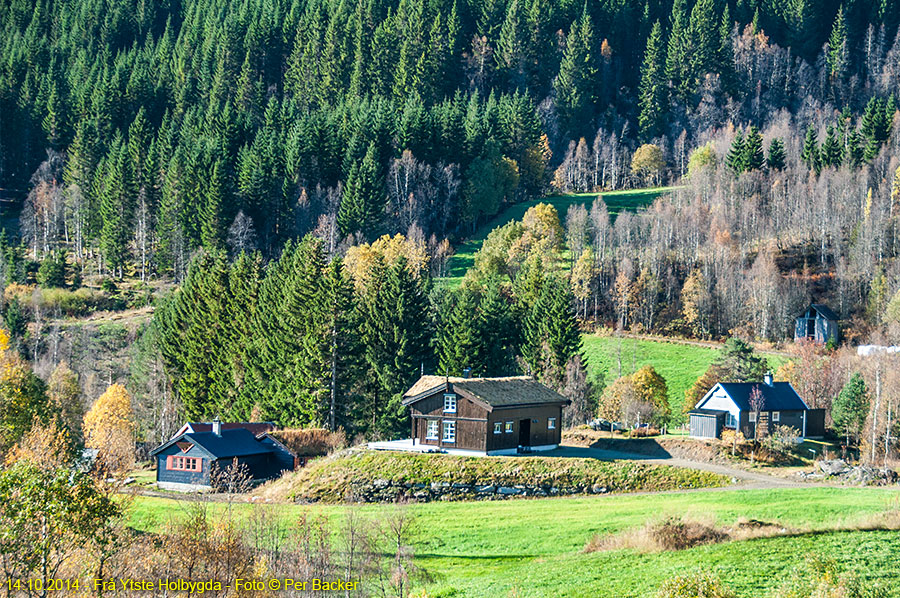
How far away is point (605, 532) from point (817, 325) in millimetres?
58616

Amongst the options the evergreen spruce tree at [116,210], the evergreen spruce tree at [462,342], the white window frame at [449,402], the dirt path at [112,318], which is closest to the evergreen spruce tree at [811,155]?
the evergreen spruce tree at [462,342]

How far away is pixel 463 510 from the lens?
4581 cm

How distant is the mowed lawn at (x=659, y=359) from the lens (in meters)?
81.6

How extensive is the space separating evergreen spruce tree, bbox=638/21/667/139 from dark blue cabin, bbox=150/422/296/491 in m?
129

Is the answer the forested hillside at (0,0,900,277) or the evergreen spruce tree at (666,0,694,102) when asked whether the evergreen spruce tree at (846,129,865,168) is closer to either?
the forested hillside at (0,0,900,277)

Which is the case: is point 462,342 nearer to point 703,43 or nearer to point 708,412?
point 708,412

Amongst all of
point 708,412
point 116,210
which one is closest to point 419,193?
point 116,210

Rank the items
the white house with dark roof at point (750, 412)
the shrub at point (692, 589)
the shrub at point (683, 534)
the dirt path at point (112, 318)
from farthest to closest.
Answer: the dirt path at point (112, 318) → the white house with dark roof at point (750, 412) → the shrub at point (683, 534) → the shrub at point (692, 589)

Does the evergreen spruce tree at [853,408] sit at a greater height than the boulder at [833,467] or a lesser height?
greater

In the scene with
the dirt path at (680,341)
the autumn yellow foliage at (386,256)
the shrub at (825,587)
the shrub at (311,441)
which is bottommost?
the shrub at (311,441)

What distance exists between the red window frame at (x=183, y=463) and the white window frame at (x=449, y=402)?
50.3 ft

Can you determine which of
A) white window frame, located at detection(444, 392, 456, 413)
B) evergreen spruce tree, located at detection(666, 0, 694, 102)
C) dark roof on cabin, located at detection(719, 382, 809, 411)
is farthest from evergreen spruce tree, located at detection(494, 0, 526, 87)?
white window frame, located at detection(444, 392, 456, 413)

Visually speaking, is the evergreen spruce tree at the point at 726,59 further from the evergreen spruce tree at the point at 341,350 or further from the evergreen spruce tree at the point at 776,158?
the evergreen spruce tree at the point at 341,350

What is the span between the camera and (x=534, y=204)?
442 feet
